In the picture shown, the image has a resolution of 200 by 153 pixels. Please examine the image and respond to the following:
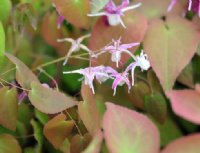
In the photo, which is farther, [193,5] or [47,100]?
[193,5]

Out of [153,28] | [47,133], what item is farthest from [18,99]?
[153,28]

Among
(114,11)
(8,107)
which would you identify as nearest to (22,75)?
(8,107)

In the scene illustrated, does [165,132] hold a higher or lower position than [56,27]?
lower

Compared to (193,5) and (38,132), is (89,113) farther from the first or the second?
(193,5)

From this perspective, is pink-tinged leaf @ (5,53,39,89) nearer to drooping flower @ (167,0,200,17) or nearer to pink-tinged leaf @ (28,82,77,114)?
pink-tinged leaf @ (28,82,77,114)

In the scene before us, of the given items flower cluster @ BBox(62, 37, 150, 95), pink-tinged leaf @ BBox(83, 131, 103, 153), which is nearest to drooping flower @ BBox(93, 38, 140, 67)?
flower cluster @ BBox(62, 37, 150, 95)

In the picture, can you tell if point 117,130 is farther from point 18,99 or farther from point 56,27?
point 56,27
